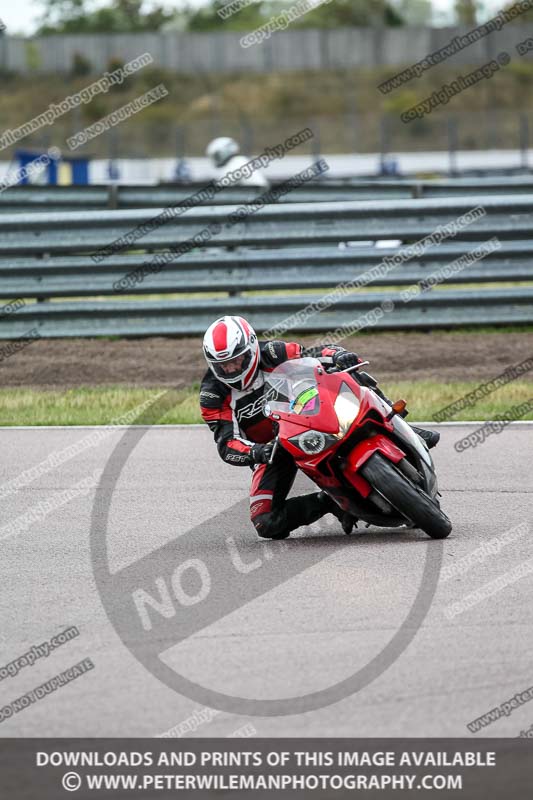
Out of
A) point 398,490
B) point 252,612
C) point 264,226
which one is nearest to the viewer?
point 252,612

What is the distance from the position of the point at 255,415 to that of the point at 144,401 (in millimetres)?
4159

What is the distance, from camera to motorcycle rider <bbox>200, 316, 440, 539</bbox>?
7047 millimetres

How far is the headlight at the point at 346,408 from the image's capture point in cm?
653

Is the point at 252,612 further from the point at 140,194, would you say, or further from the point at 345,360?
the point at 140,194

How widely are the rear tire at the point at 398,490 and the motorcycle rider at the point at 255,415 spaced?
0.58 meters

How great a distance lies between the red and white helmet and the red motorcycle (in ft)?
0.88

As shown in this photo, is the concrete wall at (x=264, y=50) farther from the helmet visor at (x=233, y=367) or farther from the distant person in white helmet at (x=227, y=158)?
the helmet visor at (x=233, y=367)

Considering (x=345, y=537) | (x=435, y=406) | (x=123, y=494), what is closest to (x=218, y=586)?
(x=345, y=537)

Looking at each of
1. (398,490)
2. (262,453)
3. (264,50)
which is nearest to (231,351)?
(262,453)

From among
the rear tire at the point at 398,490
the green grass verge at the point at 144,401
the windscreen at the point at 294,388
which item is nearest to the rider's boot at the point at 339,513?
the rear tire at the point at 398,490

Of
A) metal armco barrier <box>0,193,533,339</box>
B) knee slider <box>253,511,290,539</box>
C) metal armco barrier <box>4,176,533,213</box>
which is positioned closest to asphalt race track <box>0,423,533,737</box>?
knee slider <box>253,511,290,539</box>

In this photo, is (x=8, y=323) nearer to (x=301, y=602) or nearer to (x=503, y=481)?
(x=503, y=481)

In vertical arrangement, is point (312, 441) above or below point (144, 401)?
above

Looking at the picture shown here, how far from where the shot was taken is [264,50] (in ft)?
211
